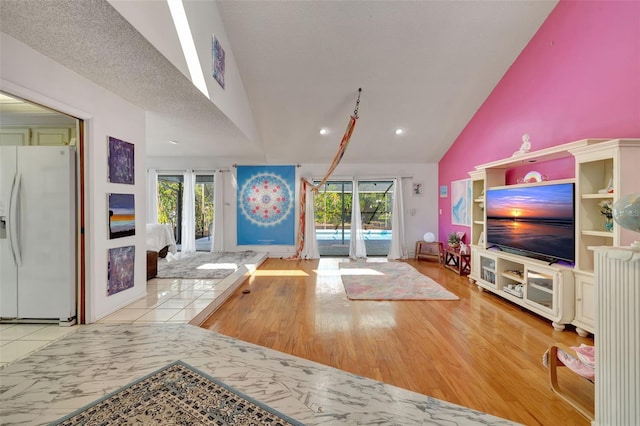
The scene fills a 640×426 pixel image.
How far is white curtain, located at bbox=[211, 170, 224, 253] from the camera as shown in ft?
22.1

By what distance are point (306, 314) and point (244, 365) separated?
120cm

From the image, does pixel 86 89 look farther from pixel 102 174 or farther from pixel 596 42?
pixel 596 42

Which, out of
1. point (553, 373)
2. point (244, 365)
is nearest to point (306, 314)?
point (244, 365)

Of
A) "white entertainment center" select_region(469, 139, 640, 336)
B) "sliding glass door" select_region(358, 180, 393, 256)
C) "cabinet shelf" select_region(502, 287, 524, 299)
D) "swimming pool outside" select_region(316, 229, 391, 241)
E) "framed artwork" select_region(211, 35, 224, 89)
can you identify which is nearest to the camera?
"white entertainment center" select_region(469, 139, 640, 336)

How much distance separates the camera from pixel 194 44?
255 cm

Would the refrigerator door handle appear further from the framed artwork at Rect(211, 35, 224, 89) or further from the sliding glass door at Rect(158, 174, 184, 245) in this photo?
the sliding glass door at Rect(158, 174, 184, 245)

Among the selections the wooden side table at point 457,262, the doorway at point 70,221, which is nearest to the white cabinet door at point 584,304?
the wooden side table at point 457,262

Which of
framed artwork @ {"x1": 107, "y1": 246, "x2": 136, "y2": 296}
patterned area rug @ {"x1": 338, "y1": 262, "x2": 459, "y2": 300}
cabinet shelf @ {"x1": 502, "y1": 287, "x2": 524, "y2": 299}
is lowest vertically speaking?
patterned area rug @ {"x1": 338, "y1": 262, "x2": 459, "y2": 300}

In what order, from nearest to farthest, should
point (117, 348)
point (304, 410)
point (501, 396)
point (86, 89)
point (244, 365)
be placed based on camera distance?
1. point (304, 410)
2. point (501, 396)
3. point (244, 365)
4. point (117, 348)
5. point (86, 89)

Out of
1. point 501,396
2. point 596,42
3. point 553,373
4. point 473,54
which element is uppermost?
point 473,54

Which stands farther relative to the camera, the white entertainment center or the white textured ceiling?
the white entertainment center

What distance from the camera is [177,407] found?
1625mm

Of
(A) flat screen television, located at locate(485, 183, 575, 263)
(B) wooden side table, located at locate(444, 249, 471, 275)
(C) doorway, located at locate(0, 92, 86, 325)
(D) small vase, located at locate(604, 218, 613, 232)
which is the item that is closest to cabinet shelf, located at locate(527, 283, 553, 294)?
(A) flat screen television, located at locate(485, 183, 575, 263)

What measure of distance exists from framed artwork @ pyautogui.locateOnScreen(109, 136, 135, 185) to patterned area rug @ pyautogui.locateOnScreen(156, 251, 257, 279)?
1.83 meters
